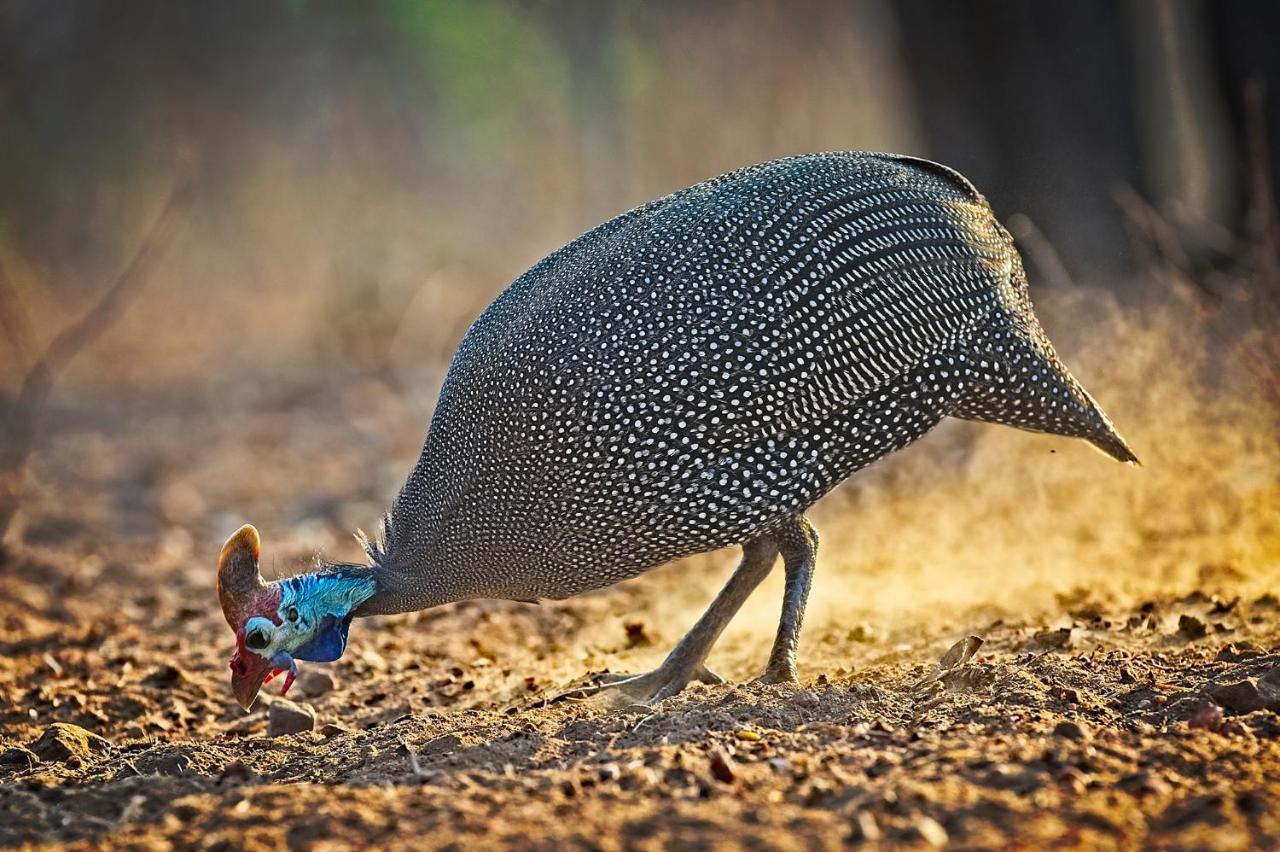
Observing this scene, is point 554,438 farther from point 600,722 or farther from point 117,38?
point 117,38

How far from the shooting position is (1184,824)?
2.96 m

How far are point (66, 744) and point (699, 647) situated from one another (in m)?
2.02

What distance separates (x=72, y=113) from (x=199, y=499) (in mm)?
14087

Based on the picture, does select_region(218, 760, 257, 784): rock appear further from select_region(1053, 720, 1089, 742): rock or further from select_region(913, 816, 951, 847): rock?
select_region(1053, 720, 1089, 742): rock

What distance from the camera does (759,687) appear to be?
4.37 m

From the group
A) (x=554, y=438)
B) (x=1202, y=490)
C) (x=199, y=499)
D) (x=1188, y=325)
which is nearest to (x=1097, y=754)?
(x=554, y=438)

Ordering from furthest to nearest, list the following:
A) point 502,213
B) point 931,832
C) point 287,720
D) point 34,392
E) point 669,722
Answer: point 502,213
point 34,392
point 287,720
point 669,722
point 931,832

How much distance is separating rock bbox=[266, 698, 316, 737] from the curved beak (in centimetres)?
26

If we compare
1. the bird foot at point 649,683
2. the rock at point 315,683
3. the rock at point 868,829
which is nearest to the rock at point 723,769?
the rock at point 868,829

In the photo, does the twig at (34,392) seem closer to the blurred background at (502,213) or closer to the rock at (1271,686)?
the blurred background at (502,213)

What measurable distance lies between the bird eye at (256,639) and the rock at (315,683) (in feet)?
2.67

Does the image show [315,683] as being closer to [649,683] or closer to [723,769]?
[649,683]

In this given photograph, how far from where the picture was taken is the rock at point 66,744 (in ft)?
14.1

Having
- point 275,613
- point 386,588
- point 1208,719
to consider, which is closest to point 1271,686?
point 1208,719
